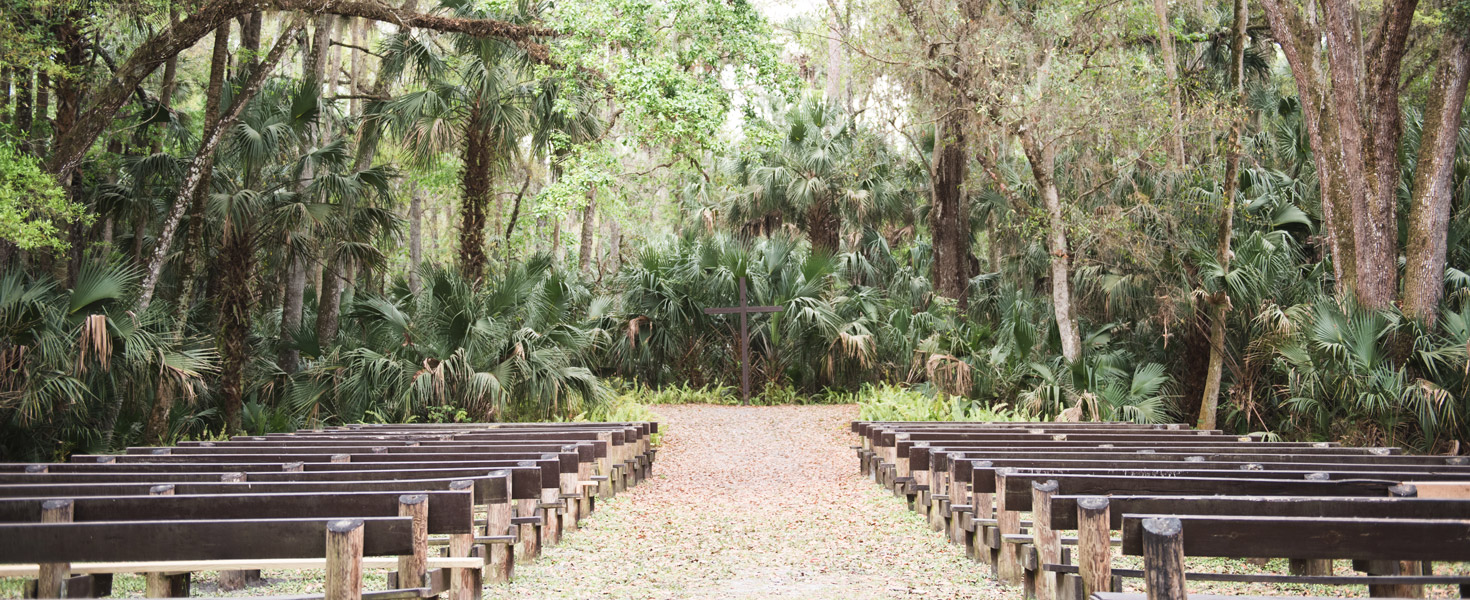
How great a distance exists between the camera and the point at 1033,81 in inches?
635

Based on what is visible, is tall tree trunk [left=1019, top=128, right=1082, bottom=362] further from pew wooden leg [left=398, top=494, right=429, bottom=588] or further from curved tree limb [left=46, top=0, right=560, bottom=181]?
pew wooden leg [left=398, top=494, right=429, bottom=588]

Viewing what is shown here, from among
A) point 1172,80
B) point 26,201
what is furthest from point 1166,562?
point 1172,80

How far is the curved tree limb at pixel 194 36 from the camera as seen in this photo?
481 inches

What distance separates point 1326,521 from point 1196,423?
1381 centimetres

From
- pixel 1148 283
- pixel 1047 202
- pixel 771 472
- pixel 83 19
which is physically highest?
pixel 83 19

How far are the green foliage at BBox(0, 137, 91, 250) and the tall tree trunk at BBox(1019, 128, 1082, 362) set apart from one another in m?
12.3

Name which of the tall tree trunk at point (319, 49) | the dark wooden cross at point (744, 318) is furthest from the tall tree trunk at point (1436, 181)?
the tall tree trunk at point (319, 49)

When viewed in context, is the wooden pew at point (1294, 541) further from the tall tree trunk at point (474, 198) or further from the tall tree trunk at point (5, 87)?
the tall tree trunk at point (474, 198)

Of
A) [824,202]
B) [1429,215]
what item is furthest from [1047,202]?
[824,202]

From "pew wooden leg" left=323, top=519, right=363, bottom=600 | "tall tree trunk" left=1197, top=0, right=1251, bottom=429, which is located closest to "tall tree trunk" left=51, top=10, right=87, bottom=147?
"pew wooden leg" left=323, top=519, right=363, bottom=600

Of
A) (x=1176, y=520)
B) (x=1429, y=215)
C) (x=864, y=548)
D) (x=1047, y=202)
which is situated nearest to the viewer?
(x=1176, y=520)

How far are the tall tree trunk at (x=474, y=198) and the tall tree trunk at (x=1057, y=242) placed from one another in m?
8.24

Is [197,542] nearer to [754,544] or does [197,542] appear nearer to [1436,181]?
[754,544]

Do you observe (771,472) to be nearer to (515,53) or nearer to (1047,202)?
(1047,202)
